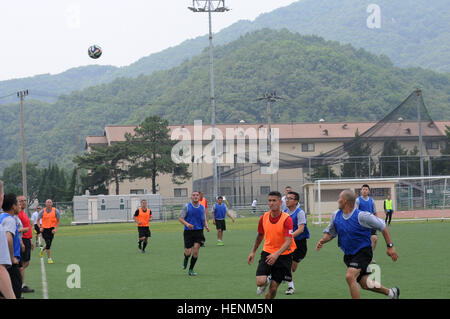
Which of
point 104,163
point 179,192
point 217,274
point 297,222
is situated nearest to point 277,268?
point 297,222

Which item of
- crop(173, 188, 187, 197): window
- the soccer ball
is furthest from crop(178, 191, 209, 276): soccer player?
crop(173, 188, 187, 197): window

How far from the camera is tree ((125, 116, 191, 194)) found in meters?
71.6

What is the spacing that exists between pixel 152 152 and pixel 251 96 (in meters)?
47.9

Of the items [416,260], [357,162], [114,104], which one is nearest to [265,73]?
[114,104]

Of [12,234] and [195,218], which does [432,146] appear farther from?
[12,234]

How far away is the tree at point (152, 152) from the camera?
71.6 metres

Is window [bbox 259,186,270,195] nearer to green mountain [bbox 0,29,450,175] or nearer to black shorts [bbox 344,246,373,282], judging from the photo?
green mountain [bbox 0,29,450,175]

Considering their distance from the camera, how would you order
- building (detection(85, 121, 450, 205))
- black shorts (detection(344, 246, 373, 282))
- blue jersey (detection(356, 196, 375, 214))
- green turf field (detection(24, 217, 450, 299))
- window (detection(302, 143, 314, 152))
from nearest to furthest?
black shorts (detection(344, 246, 373, 282)) < green turf field (detection(24, 217, 450, 299)) < blue jersey (detection(356, 196, 375, 214)) < building (detection(85, 121, 450, 205)) < window (detection(302, 143, 314, 152))

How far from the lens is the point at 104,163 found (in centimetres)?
7275

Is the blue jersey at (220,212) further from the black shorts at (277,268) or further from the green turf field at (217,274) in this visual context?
the black shorts at (277,268)

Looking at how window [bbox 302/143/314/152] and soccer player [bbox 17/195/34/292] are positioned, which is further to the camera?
window [bbox 302/143/314/152]

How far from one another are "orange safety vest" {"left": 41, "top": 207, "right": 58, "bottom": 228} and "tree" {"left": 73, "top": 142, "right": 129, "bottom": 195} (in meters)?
51.5
